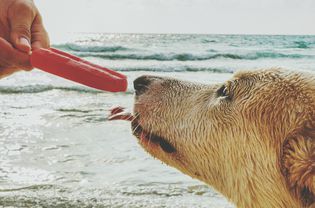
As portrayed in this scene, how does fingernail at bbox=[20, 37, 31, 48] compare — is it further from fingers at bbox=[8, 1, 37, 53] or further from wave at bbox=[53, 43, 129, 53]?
wave at bbox=[53, 43, 129, 53]

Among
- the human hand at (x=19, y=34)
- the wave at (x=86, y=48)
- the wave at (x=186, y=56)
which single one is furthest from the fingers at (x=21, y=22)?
the wave at (x=86, y=48)

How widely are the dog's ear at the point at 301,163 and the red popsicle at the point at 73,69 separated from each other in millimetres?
992

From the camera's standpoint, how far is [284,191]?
2764 mm

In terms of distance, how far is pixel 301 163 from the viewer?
2648 mm

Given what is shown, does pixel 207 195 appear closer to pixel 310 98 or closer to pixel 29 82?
pixel 310 98

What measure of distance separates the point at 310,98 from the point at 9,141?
590 centimetres

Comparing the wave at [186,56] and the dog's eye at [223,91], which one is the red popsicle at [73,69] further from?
the wave at [186,56]

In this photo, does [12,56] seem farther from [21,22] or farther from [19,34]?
[21,22]

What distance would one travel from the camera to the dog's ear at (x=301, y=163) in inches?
101

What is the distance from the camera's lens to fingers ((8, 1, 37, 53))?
2.69m

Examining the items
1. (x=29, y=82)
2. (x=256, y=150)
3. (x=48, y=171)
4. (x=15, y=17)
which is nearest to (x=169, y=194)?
(x=48, y=171)

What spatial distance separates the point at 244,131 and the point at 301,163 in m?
0.50

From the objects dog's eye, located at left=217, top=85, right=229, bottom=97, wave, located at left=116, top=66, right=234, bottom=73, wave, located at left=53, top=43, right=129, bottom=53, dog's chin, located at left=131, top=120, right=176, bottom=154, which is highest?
dog's eye, located at left=217, top=85, right=229, bottom=97

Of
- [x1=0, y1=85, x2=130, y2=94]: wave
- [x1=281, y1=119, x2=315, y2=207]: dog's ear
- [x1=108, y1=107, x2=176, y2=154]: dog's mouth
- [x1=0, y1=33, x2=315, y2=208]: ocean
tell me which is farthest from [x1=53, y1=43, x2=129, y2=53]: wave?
[x1=281, y1=119, x2=315, y2=207]: dog's ear
